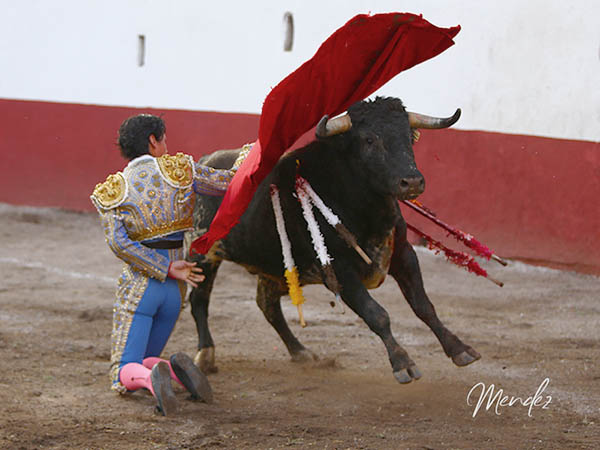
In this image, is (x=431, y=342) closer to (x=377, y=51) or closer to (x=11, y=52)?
(x=377, y=51)

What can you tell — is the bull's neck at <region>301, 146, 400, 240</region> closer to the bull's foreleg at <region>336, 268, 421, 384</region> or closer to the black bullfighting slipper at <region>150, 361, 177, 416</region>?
the bull's foreleg at <region>336, 268, 421, 384</region>

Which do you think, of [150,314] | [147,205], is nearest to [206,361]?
[150,314]

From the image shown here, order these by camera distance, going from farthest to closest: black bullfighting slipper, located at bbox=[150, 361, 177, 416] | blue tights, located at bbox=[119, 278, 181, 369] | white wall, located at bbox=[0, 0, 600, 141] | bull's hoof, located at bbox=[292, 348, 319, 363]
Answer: white wall, located at bbox=[0, 0, 600, 141]
bull's hoof, located at bbox=[292, 348, 319, 363]
blue tights, located at bbox=[119, 278, 181, 369]
black bullfighting slipper, located at bbox=[150, 361, 177, 416]

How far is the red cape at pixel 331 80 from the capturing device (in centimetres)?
394

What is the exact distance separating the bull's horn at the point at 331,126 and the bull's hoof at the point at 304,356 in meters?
1.51

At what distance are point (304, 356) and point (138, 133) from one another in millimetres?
1698

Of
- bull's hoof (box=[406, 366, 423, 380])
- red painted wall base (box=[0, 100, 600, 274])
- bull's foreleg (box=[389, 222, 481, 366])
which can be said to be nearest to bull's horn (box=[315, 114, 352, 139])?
bull's foreleg (box=[389, 222, 481, 366])

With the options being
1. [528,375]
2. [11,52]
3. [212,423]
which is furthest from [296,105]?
[11,52]

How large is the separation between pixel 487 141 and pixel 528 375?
3377 millimetres

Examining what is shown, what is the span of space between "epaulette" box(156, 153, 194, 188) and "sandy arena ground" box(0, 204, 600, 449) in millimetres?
992

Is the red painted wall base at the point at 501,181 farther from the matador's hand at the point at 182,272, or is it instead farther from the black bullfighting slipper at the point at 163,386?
the black bullfighting slipper at the point at 163,386

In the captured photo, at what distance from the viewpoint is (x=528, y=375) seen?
4.79 m

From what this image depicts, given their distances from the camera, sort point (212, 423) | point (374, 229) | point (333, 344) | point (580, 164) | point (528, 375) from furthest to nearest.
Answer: point (580, 164)
point (333, 344)
point (528, 375)
point (374, 229)
point (212, 423)

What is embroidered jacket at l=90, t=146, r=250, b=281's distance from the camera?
3.94m
